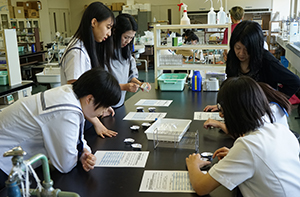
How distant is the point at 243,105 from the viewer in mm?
1160

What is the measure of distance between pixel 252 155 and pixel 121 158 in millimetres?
649

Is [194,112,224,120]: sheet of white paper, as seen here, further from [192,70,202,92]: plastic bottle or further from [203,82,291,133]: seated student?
[192,70,202,92]: plastic bottle

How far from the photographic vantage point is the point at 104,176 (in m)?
1.28

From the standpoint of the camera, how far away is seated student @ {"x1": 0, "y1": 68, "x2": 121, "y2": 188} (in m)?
1.23

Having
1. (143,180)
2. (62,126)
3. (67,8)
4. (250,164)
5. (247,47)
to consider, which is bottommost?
(143,180)

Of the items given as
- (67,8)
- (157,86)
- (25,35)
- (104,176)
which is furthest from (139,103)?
(67,8)

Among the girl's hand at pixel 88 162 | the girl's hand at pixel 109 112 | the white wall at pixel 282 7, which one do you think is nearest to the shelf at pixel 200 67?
the girl's hand at pixel 109 112

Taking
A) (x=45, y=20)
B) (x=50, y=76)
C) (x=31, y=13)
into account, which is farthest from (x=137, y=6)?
(x=50, y=76)

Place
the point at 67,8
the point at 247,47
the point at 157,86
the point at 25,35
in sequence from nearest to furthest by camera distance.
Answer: the point at 247,47, the point at 157,86, the point at 25,35, the point at 67,8

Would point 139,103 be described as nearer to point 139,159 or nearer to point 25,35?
point 139,159

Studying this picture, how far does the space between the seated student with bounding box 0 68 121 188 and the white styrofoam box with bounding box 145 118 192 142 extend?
0.42 m

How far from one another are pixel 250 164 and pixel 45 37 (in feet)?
33.6

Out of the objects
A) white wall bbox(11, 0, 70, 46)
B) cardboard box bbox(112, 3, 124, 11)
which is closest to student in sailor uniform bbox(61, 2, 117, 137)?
white wall bbox(11, 0, 70, 46)

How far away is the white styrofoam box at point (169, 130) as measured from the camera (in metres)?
1.60
